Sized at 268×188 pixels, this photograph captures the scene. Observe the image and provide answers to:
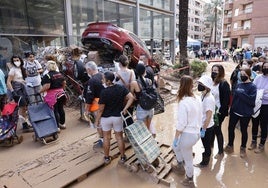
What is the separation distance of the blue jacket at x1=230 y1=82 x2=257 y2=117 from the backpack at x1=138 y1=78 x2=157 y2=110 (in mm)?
1404

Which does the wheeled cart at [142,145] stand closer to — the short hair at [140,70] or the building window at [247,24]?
the short hair at [140,70]

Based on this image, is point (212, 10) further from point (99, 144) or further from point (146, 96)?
point (99, 144)

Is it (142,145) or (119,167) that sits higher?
(142,145)

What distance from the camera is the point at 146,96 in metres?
3.48

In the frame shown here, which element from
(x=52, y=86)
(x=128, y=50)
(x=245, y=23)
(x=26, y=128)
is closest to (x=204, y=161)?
(x=52, y=86)

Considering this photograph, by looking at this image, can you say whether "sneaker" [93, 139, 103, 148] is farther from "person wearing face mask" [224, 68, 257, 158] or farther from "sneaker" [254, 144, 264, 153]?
"sneaker" [254, 144, 264, 153]

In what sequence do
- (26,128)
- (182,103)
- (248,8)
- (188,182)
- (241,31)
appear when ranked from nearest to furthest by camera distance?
(182,103) → (188,182) → (26,128) → (248,8) → (241,31)

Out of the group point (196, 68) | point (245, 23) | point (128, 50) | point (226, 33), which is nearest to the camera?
point (128, 50)

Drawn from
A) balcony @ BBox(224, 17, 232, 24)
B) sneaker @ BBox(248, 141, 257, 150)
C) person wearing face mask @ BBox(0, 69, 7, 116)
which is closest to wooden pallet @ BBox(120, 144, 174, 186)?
sneaker @ BBox(248, 141, 257, 150)

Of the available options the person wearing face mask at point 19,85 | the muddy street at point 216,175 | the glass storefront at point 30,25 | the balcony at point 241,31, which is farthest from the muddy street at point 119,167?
the balcony at point 241,31

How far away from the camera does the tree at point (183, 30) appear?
9844 millimetres

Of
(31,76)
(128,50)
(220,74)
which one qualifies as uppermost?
(128,50)

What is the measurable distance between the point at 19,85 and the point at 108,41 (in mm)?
3277

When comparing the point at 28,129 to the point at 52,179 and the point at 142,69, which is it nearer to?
the point at 52,179
